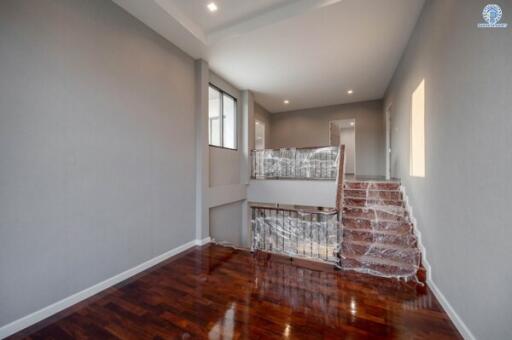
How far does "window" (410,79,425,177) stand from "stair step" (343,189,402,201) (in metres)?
0.71

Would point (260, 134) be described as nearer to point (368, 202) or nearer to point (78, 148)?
point (368, 202)

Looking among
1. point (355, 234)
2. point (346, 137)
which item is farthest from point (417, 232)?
point (346, 137)

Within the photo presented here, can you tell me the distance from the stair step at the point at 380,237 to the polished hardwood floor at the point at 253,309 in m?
0.69

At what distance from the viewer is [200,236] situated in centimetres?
414

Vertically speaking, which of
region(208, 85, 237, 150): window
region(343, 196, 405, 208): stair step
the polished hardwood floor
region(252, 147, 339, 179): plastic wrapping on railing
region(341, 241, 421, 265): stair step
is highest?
region(208, 85, 237, 150): window

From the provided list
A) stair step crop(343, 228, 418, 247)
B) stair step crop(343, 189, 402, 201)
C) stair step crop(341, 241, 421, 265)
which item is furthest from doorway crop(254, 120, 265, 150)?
stair step crop(341, 241, 421, 265)

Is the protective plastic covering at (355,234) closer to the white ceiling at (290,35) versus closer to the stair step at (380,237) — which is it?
the stair step at (380,237)

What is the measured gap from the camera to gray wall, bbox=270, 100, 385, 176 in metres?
7.15

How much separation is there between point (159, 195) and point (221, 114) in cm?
267

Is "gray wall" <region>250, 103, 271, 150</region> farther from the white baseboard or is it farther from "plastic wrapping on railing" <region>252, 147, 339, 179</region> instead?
the white baseboard

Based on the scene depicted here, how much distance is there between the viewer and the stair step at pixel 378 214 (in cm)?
368

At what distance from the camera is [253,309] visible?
2.20m

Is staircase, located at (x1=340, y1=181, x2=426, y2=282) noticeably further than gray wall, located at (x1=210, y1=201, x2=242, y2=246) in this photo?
No

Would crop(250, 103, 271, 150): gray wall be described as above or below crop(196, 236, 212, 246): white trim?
above
